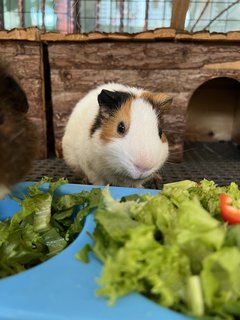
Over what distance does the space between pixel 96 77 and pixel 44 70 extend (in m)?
0.40

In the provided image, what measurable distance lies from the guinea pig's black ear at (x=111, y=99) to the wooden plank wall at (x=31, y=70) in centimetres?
76

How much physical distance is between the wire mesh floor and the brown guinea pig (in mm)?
794

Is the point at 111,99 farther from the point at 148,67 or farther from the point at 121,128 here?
the point at 148,67

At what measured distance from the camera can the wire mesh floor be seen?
204 centimetres

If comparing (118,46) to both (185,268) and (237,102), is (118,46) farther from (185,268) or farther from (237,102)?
(185,268)

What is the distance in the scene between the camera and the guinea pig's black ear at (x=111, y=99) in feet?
5.40

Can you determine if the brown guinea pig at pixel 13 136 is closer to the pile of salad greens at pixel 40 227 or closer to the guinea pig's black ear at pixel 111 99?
the pile of salad greens at pixel 40 227

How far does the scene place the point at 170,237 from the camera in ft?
2.11

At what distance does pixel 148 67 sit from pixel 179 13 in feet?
1.27

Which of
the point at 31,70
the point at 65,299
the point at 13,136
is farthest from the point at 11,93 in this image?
the point at 31,70

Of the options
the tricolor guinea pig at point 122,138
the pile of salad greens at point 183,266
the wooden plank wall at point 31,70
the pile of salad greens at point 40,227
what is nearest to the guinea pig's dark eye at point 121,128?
the tricolor guinea pig at point 122,138

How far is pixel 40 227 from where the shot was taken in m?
1.02

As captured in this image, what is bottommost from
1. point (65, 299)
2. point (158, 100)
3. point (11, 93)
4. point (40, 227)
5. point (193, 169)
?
point (193, 169)

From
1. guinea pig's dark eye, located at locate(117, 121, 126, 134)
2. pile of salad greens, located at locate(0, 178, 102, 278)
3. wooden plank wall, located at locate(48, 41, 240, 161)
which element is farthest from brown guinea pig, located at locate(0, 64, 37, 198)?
wooden plank wall, located at locate(48, 41, 240, 161)
